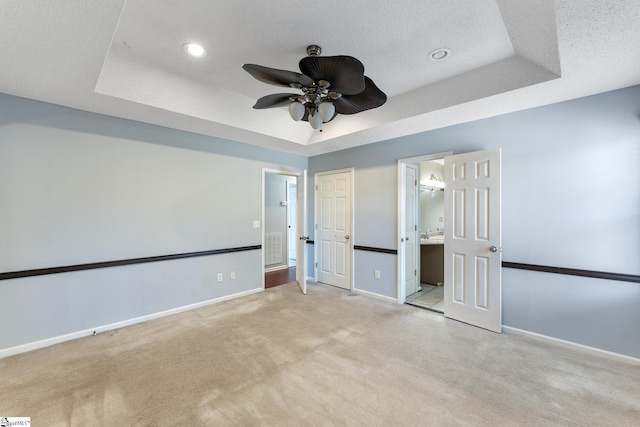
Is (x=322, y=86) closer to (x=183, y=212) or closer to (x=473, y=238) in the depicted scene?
(x=473, y=238)

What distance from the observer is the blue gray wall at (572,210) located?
2332mm

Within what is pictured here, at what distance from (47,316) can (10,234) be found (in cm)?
88

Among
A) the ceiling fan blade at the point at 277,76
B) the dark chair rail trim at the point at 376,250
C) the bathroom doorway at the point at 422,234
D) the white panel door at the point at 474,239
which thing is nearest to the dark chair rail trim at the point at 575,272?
the white panel door at the point at 474,239

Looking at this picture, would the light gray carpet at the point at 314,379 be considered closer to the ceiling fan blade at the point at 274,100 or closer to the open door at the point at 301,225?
the open door at the point at 301,225

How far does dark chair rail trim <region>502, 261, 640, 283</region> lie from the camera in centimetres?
232

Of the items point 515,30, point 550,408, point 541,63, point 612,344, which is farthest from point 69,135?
point 612,344

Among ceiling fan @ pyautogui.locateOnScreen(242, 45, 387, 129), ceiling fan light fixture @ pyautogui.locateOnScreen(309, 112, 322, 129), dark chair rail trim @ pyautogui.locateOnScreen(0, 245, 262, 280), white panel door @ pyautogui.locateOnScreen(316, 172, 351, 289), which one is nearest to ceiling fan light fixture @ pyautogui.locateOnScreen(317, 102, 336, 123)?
ceiling fan @ pyautogui.locateOnScreen(242, 45, 387, 129)

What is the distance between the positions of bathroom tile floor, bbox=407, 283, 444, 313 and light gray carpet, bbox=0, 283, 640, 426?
63cm

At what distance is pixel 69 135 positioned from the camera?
271 centimetres

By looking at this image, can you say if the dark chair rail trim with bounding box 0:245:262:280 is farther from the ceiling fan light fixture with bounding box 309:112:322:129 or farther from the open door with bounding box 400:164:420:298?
the open door with bounding box 400:164:420:298

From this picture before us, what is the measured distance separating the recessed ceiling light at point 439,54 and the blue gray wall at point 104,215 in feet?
9.62

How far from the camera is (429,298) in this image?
4.08 m

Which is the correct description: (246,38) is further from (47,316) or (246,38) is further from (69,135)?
(47,316)

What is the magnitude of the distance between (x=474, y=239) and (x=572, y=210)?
36.0 inches
